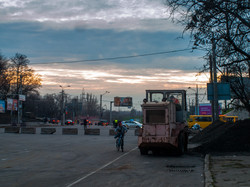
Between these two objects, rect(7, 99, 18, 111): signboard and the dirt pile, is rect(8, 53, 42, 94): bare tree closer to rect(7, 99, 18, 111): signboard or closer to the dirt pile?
rect(7, 99, 18, 111): signboard

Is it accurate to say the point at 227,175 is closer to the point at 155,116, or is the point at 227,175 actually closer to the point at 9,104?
the point at 155,116

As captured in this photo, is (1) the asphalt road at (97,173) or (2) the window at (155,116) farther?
(2) the window at (155,116)

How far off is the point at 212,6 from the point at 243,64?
11974mm

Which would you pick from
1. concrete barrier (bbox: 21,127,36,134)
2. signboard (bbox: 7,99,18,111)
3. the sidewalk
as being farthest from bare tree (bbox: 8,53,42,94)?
the sidewalk

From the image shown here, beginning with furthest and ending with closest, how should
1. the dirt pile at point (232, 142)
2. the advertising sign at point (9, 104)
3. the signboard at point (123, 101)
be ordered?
the signboard at point (123, 101)
the advertising sign at point (9, 104)
the dirt pile at point (232, 142)

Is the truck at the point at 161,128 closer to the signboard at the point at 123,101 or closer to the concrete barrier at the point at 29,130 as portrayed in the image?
the concrete barrier at the point at 29,130

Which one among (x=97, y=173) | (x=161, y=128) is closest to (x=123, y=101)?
(x=161, y=128)

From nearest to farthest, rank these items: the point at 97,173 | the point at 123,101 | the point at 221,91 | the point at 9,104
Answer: the point at 97,173 → the point at 221,91 → the point at 9,104 → the point at 123,101

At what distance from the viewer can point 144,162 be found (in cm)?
1408

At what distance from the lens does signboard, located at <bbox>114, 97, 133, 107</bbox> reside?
372ft

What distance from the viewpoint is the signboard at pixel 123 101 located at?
11325 cm

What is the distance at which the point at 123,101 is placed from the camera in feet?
373

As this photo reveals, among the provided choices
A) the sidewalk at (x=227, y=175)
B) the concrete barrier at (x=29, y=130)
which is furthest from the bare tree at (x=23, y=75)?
the sidewalk at (x=227, y=175)

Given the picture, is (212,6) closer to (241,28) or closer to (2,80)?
(241,28)
